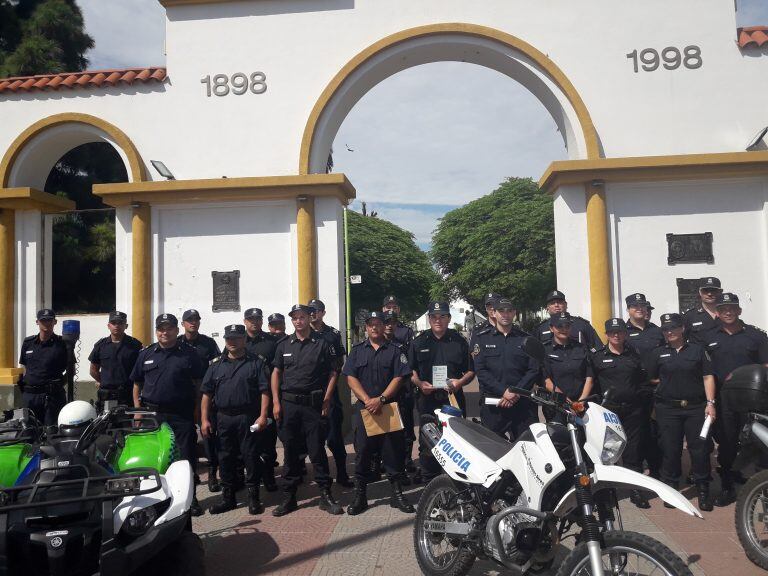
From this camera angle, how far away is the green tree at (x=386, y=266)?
33.9 meters

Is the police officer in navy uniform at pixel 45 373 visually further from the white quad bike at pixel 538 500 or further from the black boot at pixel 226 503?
the white quad bike at pixel 538 500

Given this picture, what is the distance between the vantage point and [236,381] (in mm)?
5215

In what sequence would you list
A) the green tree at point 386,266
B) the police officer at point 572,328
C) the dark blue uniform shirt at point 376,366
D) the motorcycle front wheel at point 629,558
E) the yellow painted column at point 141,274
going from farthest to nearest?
1. the green tree at point 386,266
2. the yellow painted column at point 141,274
3. the police officer at point 572,328
4. the dark blue uniform shirt at point 376,366
5. the motorcycle front wheel at point 629,558

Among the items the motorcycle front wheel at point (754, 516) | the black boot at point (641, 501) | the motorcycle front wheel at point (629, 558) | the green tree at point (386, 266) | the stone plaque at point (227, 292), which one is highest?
the green tree at point (386, 266)

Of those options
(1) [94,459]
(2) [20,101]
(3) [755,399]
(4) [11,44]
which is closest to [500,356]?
(3) [755,399]

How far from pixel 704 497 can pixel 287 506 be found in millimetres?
3680

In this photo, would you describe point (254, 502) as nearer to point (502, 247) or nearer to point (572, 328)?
point (572, 328)

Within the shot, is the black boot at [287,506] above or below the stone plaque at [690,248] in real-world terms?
below

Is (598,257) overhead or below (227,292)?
overhead

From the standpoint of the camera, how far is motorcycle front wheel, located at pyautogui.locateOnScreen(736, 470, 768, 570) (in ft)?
12.5

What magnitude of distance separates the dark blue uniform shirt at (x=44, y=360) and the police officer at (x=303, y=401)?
9.69 feet

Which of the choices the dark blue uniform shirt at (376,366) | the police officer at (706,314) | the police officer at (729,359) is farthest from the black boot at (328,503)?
the police officer at (706,314)

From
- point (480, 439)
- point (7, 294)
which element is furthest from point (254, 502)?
point (7, 294)

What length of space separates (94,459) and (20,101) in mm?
7841
